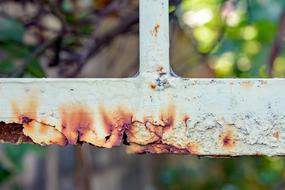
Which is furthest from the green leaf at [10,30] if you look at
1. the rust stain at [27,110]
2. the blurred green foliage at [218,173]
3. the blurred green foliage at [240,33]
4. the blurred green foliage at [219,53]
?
the blurred green foliage at [218,173]

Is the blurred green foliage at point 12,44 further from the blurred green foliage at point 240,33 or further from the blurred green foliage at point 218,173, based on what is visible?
the blurred green foliage at point 218,173

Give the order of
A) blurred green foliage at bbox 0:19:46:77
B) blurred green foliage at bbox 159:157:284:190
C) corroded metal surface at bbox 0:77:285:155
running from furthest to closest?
blurred green foliage at bbox 159:157:284:190
blurred green foliage at bbox 0:19:46:77
corroded metal surface at bbox 0:77:285:155

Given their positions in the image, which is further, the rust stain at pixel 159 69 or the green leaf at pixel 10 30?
the green leaf at pixel 10 30

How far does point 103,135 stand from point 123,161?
92.2 inches

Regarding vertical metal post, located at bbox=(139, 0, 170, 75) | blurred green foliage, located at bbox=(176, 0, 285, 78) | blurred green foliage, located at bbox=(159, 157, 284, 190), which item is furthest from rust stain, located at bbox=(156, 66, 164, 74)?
blurred green foliage, located at bbox=(159, 157, 284, 190)

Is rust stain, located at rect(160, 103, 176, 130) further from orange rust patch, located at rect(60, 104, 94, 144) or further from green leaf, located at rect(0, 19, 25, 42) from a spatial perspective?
green leaf, located at rect(0, 19, 25, 42)

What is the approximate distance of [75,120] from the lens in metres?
0.72

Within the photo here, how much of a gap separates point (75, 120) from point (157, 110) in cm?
9

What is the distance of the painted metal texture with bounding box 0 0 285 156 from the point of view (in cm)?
71

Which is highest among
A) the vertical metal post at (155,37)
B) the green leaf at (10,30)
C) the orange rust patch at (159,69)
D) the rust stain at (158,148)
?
the green leaf at (10,30)

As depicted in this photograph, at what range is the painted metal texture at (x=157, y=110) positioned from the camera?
2.33 feet

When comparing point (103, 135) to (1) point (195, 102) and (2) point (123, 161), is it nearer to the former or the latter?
(1) point (195, 102)

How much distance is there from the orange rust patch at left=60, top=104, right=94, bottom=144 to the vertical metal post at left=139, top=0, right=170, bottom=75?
0.08 meters

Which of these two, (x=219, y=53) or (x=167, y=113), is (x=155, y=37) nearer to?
(x=167, y=113)
